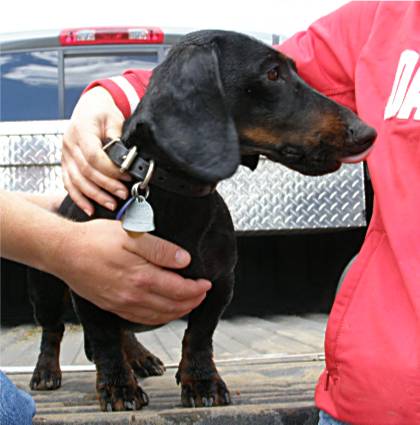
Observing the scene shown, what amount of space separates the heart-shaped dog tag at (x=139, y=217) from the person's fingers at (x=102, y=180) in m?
0.08

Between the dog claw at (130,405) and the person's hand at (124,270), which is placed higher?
the person's hand at (124,270)

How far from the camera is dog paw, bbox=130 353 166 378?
9.00ft

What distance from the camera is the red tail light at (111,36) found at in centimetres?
389

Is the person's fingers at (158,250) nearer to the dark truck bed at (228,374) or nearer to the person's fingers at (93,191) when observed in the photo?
the person's fingers at (93,191)

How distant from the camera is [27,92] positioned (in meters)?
3.70

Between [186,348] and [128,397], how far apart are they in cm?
26

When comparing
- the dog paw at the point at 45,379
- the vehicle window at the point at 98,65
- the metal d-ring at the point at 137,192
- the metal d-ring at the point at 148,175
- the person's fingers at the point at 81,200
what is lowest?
the dog paw at the point at 45,379

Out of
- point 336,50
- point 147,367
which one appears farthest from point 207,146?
point 147,367

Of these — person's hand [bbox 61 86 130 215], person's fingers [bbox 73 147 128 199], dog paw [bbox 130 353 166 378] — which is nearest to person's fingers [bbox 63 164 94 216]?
person's hand [bbox 61 86 130 215]

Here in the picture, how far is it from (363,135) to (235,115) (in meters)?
0.38

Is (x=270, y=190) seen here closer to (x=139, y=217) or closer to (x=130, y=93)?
(x=130, y=93)

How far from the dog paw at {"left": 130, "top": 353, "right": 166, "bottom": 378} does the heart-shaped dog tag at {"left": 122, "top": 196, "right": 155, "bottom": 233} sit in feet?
3.46

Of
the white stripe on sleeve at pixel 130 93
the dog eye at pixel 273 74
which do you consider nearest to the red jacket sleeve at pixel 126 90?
the white stripe on sleeve at pixel 130 93

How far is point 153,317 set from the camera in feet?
6.65
